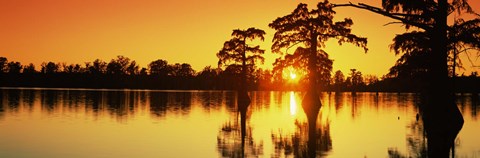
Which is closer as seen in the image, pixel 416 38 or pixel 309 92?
pixel 416 38

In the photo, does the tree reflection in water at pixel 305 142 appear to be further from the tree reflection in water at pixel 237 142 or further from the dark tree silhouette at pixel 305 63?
the dark tree silhouette at pixel 305 63

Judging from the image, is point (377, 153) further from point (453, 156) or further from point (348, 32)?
point (348, 32)

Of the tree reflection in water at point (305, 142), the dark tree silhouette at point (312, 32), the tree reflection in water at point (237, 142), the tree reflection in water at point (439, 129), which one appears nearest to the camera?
the tree reflection in water at point (305, 142)

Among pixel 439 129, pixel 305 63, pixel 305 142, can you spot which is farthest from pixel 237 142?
pixel 305 63

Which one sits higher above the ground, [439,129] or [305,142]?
[439,129]

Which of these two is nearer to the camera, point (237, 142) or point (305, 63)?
point (237, 142)

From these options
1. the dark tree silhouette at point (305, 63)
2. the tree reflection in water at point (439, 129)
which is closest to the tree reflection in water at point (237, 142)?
the tree reflection in water at point (439, 129)

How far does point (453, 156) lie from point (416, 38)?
674 inches

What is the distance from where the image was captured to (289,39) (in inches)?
2052

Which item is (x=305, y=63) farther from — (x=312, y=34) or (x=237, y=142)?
(x=237, y=142)

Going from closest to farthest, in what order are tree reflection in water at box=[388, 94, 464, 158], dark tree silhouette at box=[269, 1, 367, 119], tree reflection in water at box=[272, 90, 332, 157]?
tree reflection in water at box=[272, 90, 332, 157] < tree reflection in water at box=[388, 94, 464, 158] < dark tree silhouette at box=[269, 1, 367, 119]

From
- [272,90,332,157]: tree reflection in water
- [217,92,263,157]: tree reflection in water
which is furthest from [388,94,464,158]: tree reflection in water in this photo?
[217,92,263,157]: tree reflection in water

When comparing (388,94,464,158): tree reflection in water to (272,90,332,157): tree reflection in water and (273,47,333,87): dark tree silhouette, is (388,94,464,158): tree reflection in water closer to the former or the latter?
(272,90,332,157): tree reflection in water

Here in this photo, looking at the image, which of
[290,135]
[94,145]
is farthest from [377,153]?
[94,145]
